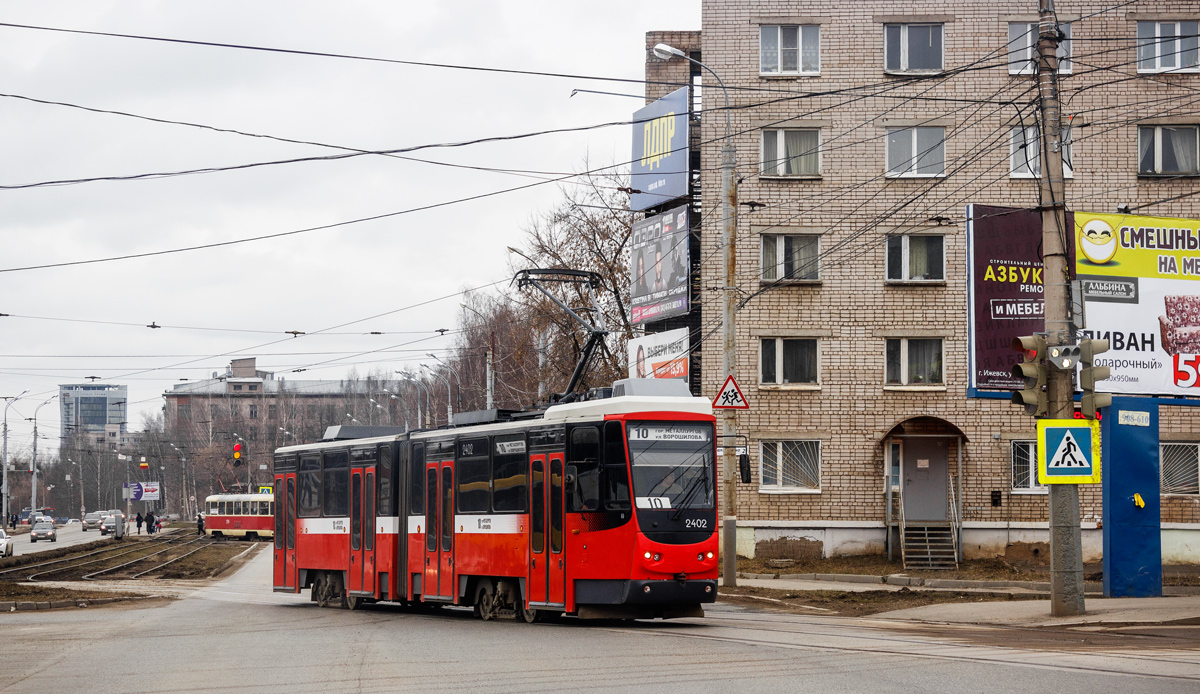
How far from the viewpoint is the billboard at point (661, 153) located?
1459 inches

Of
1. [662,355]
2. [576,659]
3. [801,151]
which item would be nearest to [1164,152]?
[801,151]

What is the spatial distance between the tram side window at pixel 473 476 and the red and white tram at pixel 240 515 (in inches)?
2374

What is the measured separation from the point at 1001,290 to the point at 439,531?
11.0 m

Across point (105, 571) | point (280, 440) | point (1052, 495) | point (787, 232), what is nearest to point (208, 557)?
point (105, 571)

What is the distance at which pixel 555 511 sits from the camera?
1791 centimetres

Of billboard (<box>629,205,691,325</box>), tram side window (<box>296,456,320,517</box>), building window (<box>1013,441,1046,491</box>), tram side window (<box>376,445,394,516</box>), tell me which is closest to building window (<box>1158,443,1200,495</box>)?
building window (<box>1013,441,1046,491</box>)

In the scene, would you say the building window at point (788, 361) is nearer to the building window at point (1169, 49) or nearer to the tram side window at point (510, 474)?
the building window at point (1169, 49)

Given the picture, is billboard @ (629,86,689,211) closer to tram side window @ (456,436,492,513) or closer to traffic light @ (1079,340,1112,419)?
tram side window @ (456,436,492,513)

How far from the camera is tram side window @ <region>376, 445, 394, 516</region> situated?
75.7 feet

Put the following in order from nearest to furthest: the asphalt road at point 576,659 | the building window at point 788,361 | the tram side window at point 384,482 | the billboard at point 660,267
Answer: the asphalt road at point 576,659
the tram side window at point 384,482
the building window at point 788,361
the billboard at point 660,267

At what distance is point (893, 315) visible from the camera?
114ft

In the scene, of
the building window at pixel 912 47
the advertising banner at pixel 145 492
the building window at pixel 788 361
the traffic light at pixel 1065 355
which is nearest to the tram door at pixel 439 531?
the traffic light at pixel 1065 355

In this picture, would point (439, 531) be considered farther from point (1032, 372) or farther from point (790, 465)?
point (790, 465)

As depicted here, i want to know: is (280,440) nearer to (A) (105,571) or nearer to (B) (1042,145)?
(A) (105,571)
